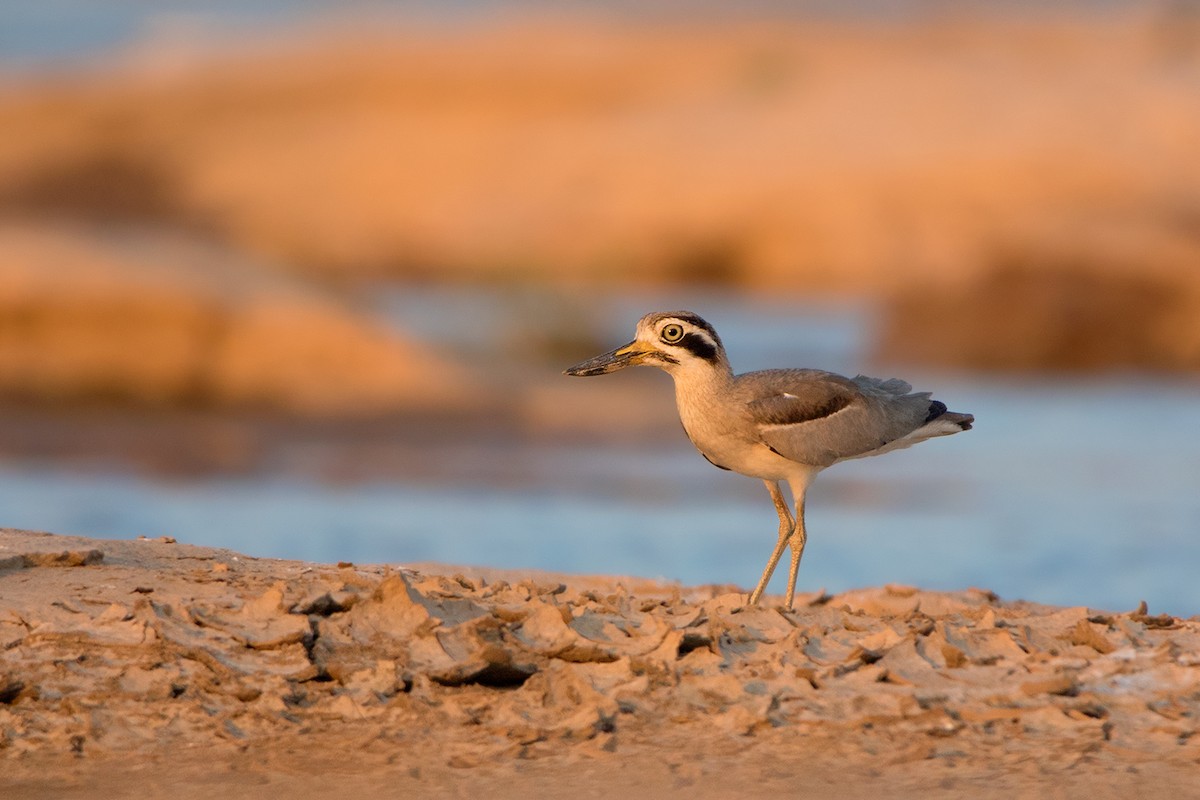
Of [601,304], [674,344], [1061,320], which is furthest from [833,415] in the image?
[601,304]

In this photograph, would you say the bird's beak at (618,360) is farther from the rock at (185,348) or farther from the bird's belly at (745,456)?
the rock at (185,348)

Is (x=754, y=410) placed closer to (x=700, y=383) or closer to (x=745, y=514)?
(x=700, y=383)

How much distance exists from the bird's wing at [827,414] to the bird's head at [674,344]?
0.20 meters

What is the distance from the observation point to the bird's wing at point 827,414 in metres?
7.47

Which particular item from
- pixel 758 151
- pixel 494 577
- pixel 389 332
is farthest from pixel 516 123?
pixel 494 577

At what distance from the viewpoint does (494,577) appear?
8.12 metres

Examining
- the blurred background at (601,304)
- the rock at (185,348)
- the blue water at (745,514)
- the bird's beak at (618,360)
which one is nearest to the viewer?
the bird's beak at (618,360)

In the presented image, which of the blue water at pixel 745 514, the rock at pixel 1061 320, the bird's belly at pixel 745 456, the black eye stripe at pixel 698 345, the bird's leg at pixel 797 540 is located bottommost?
the bird's leg at pixel 797 540

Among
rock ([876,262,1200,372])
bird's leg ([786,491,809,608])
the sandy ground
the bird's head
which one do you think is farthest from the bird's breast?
rock ([876,262,1200,372])

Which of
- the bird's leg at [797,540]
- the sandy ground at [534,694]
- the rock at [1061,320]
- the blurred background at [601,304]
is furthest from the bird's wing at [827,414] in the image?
the rock at [1061,320]

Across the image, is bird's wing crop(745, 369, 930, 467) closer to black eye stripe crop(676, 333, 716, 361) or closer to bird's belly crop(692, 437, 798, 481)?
bird's belly crop(692, 437, 798, 481)

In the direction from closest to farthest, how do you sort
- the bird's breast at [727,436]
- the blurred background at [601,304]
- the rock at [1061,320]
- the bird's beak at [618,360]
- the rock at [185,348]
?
the bird's breast at [727,436], the bird's beak at [618,360], the blurred background at [601,304], the rock at [185,348], the rock at [1061,320]

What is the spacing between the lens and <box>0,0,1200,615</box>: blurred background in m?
14.0

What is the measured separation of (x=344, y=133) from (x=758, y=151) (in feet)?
47.8
